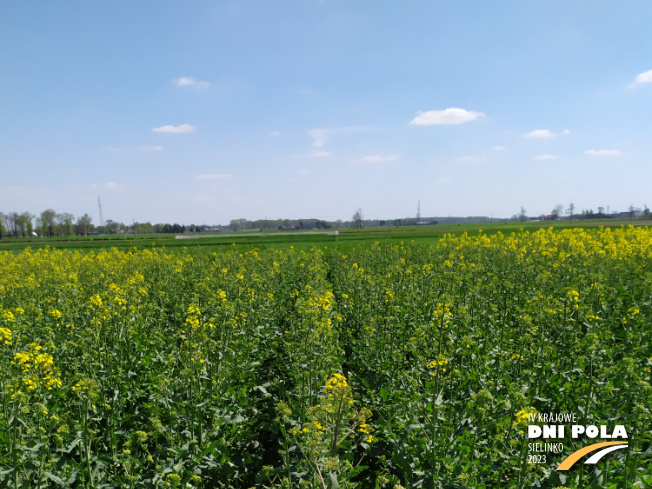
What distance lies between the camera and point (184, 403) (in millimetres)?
4531

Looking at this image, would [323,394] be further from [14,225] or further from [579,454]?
[14,225]

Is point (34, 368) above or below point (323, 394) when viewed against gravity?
above

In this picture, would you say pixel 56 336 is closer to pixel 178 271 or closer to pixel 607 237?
pixel 178 271

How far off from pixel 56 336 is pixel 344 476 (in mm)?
5871

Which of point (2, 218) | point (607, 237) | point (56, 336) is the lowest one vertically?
point (56, 336)

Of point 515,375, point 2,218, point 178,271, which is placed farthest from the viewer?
point 2,218

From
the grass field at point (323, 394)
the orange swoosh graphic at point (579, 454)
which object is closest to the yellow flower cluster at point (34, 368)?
the grass field at point (323, 394)

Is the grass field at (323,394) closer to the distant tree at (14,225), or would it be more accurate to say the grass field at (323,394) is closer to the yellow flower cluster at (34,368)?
the yellow flower cluster at (34,368)

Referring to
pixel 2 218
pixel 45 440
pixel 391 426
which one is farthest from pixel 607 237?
pixel 2 218

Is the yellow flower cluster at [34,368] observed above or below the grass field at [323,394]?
above

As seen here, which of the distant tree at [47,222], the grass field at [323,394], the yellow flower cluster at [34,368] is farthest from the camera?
the distant tree at [47,222]

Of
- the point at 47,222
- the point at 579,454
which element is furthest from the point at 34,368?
the point at 47,222

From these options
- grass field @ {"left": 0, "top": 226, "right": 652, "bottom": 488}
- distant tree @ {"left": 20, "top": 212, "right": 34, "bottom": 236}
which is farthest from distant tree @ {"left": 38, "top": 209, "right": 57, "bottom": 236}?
grass field @ {"left": 0, "top": 226, "right": 652, "bottom": 488}

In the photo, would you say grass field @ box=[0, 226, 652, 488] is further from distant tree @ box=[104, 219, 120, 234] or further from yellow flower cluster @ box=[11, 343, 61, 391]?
distant tree @ box=[104, 219, 120, 234]
